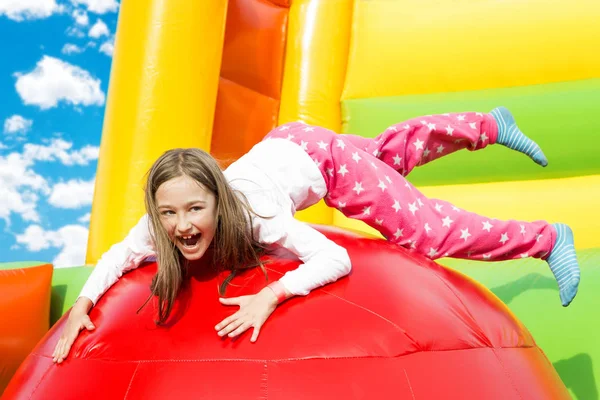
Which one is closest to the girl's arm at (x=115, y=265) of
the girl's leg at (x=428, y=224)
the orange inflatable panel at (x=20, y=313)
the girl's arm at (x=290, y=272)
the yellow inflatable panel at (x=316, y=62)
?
the girl's arm at (x=290, y=272)

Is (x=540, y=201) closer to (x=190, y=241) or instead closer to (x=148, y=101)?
(x=148, y=101)

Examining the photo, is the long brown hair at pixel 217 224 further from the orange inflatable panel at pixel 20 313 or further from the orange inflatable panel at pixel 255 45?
the orange inflatable panel at pixel 255 45

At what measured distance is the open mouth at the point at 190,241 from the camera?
1436mm

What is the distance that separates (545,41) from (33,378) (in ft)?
9.19

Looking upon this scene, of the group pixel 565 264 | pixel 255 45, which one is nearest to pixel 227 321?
pixel 565 264

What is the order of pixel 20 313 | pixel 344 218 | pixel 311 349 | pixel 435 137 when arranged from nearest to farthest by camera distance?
1. pixel 311 349
2. pixel 435 137
3. pixel 20 313
4. pixel 344 218

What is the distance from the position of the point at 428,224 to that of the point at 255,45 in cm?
194

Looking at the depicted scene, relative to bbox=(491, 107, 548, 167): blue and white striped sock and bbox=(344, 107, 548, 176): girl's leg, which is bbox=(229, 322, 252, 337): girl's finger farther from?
bbox=(491, 107, 548, 167): blue and white striped sock

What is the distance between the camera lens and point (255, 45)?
11.4ft

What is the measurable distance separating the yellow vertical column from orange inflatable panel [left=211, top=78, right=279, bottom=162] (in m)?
0.28

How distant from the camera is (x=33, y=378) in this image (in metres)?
1.47

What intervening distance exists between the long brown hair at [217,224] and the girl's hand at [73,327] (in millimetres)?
169

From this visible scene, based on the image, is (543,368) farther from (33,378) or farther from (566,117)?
(566,117)

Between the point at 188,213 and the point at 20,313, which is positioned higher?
the point at 188,213
